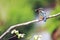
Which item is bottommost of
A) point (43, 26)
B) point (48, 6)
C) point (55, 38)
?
point (55, 38)

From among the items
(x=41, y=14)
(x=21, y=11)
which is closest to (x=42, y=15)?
(x=41, y=14)

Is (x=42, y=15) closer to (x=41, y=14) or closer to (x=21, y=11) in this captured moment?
(x=41, y=14)

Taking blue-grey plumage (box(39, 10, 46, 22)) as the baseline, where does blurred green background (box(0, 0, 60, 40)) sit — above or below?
above

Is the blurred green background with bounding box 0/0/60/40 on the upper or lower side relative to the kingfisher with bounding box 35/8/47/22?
upper

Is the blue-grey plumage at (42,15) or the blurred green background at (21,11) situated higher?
the blurred green background at (21,11)

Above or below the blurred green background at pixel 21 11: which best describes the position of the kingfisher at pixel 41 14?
below

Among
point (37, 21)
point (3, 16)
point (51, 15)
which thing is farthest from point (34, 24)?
point (3, 16)

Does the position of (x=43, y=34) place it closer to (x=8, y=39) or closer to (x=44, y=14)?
(x=44, y=14)

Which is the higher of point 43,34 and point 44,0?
point 44,0

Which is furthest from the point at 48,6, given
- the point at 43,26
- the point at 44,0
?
the point at 43,26
